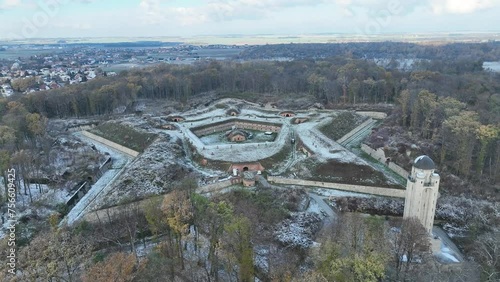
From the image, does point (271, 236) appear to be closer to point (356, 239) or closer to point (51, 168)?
point (356, 239)

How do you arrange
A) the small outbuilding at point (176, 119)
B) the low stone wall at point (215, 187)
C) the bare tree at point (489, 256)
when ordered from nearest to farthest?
the bare tree at point (489, 256), the low stone wall at point (215, 187), the small outbuilding at point (176, 119)

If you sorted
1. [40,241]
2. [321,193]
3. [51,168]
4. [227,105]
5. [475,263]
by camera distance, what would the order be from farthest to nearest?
[227,105] < [51,168] < [321,193] < [475,263] < [40,241]

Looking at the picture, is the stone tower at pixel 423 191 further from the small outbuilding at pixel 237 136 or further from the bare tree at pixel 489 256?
the small outbuilding at pixel 237 136

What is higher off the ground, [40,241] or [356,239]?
[40,241]

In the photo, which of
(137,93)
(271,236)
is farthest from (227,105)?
(271,236)

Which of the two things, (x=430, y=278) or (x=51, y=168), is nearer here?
(x=430, y=278)

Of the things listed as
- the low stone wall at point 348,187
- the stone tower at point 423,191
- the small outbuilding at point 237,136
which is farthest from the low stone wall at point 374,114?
the stone tower at point 423,191
